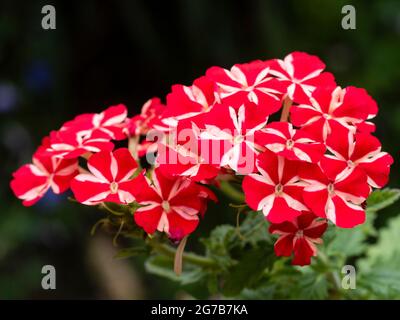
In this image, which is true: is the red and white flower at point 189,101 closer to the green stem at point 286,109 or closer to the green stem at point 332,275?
the green stem at point 286,109

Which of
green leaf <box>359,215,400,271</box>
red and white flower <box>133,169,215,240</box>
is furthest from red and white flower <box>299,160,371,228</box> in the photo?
green leaf <box>359,215,400,271</box>

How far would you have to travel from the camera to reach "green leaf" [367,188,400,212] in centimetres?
78

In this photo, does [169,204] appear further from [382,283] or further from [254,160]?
[382,283]

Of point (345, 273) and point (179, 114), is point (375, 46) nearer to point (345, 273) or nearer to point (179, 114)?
point (345, 273)

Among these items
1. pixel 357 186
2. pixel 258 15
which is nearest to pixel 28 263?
pixel 258 15

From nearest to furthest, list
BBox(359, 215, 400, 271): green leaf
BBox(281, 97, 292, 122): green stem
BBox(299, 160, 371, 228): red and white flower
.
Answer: BBox(299, 160, 371, 228): red and white flower
BBox(281, 97, 292, 122): green stem
BBox(359, 215, 400, 271): green leaf

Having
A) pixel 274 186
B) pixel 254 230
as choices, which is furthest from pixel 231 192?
pixel 274 186

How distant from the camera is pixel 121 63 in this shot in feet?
7.29

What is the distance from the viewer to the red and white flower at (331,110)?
68 cm

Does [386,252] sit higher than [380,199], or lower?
lower

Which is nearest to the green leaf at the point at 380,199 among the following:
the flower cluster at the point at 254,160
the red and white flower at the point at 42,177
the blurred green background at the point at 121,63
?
the flower cluster at the point at 254,160

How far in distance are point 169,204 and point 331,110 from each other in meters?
0.19

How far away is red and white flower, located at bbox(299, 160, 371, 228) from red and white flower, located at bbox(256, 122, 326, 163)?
0.5 inches

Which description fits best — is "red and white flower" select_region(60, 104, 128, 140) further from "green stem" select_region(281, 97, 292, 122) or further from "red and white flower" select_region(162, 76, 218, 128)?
"green stem" select_region(281, 97, 292, 122)
